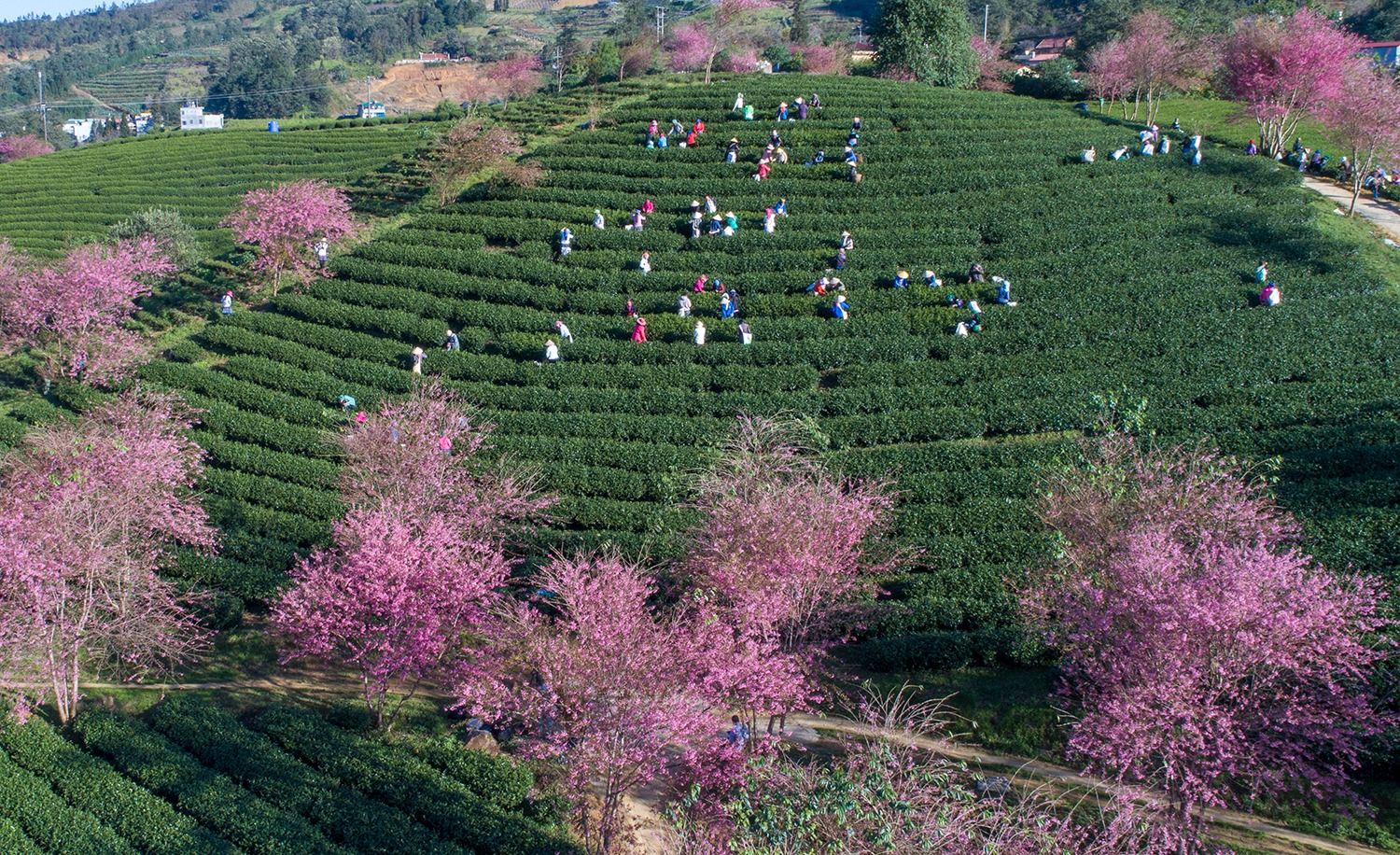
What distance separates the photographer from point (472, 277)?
4284cm

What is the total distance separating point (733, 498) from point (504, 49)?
147550mm

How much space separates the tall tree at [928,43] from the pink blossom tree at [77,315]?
1834 inches

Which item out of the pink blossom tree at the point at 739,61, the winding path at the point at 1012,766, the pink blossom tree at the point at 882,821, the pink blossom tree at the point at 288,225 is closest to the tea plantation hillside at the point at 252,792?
the winding path at the point at 1012,766

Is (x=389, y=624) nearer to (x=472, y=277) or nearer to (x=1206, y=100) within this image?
(x=472, y=277)

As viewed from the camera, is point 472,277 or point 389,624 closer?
point 389,624

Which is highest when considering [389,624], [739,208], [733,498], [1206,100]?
[1206,100]

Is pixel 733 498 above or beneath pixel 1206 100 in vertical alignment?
beneath

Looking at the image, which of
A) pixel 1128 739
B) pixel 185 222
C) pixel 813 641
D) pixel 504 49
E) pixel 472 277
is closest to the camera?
pixel 1128 739

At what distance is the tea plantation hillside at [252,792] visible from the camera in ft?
61.9

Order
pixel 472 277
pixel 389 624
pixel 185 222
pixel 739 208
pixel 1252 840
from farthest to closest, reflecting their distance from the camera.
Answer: pixel 185 222, pixel 739 208, pixel 472 277, pixel 389 624, pixel 1252 840

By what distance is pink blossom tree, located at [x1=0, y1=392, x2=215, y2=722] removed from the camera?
22.1m

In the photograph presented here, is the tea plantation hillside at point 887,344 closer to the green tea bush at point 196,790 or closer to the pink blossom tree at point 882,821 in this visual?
the green tea bush at point 196,790

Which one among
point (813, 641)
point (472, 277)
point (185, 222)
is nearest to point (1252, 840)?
point (813, 641)

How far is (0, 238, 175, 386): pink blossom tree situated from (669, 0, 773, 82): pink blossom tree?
3773 cm
